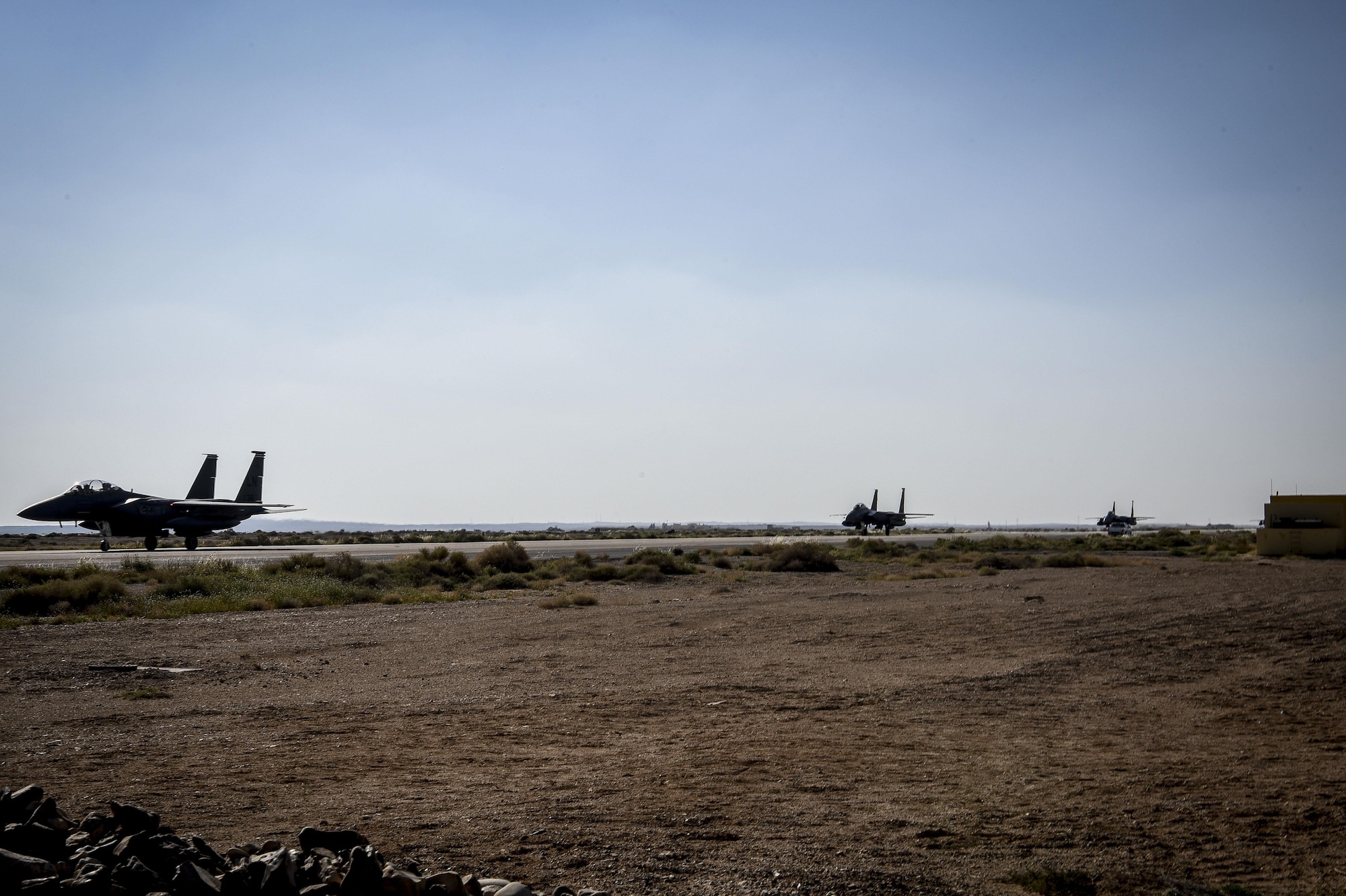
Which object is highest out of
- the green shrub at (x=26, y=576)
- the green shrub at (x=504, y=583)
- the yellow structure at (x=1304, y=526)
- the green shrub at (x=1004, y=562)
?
the yellow structure at (x=1304, y=526)

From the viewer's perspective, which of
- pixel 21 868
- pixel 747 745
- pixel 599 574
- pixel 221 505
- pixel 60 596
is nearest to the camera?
pixel 21 868

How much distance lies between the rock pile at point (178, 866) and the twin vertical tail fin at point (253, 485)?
5909 centimetres

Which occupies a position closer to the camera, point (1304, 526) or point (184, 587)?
point (184, 587)

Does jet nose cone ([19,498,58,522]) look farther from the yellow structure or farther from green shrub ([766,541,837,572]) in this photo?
the yellow structure

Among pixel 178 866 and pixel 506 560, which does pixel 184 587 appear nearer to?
pixel 506 560

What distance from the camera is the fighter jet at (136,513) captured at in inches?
1764

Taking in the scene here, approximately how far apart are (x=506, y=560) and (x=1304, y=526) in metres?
36.2

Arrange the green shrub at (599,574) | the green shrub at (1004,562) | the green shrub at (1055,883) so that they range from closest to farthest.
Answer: the green shrub at (1055,883), the green shrub at (599,574), the green shrub at (1004,562)

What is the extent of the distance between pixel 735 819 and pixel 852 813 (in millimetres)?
836

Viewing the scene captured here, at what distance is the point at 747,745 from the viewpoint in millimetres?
8891

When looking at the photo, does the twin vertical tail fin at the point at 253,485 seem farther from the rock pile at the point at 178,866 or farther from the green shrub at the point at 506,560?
the rock pile at the point at 178,866

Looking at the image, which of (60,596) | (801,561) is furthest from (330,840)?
(801,561)

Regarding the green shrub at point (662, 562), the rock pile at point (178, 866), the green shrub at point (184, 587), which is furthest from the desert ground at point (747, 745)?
the green shrub at point (662, 562)

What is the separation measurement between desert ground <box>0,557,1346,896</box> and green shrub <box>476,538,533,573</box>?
19.1 metres
